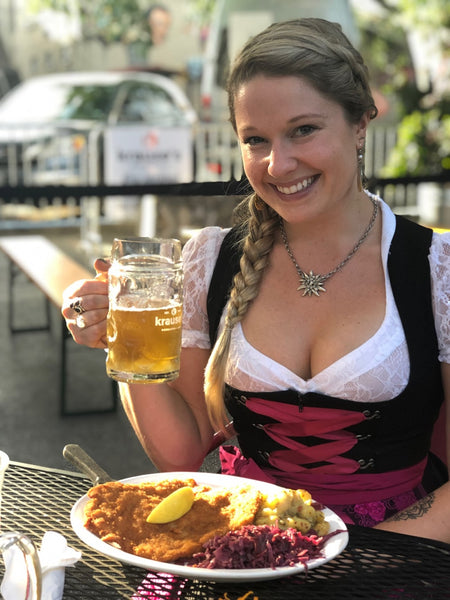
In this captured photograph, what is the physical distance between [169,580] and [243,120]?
1.02m

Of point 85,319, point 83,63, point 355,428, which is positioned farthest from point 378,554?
point 83,63

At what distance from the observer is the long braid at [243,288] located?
2188 mm

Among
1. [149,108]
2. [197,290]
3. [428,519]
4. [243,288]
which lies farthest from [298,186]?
[149,108]

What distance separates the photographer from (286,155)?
6.47 ft

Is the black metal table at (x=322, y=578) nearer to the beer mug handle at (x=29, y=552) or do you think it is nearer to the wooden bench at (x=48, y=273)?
the beer mug handle at (x=29, y=552)

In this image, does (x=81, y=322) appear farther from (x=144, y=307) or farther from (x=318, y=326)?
(x=318, y=326)

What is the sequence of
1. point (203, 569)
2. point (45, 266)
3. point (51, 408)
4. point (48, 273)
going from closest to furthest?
point (203, 569) < point (51, 408) < point (48, 273) < point (45, 266)

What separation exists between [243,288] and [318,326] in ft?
0.73

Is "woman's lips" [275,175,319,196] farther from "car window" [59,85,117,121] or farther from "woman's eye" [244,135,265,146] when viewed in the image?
"car window" [59,85,117,121]

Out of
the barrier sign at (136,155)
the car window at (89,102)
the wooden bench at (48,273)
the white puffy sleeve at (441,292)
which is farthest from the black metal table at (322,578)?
the car window at (89,102)

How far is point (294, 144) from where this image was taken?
198 centimetres

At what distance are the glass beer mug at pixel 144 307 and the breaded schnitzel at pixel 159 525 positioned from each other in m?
0.21

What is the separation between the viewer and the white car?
1041 cm

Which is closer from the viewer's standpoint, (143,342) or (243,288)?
(143,342)
